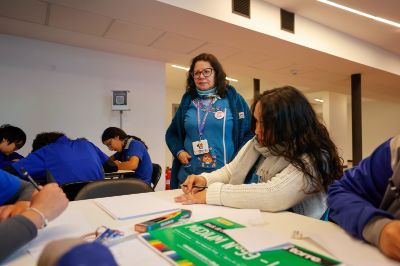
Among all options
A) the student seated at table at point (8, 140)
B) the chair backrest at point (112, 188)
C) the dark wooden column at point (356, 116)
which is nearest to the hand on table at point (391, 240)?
the chair backrest at point (112, 188)

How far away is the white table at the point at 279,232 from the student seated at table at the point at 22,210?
41mm

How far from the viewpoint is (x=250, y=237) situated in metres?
0.65

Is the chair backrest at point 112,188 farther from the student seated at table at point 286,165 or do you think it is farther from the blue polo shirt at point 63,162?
the blue polo shirt at point 63,162

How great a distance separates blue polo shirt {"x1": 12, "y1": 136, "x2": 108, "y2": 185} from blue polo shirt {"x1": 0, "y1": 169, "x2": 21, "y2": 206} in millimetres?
1046

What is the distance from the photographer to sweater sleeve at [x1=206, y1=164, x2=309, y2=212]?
36.1 inches

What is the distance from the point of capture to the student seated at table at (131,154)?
3.05 m

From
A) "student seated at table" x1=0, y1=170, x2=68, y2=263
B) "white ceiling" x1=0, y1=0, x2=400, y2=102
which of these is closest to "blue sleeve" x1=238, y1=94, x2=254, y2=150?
"student seated at table" x1=0, y1=170, x2=68, y2=263

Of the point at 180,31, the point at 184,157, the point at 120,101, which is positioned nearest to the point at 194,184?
the point at 184,157

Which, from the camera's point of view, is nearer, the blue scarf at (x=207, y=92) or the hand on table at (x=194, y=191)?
the hand on table at (x=194, y=191)

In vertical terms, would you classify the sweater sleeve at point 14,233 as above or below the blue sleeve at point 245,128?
below

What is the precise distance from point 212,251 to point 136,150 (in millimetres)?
2674

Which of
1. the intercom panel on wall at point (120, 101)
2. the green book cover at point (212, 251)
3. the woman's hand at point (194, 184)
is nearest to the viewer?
the green book cover at point (212, 251)

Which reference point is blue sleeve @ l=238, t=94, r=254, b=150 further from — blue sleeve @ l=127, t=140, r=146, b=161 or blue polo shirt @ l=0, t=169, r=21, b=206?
blue sleeve @ l=127, t=140, r=146, b=161

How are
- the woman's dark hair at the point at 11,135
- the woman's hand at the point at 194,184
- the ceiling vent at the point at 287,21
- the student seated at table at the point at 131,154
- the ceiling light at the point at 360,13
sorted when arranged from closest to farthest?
A: the woman's hand at the point at 194,184, the woman's dark hair at the point at 11,135, the student seated at table at the point at 131,154, the ceiling light at the point at 360,13, the ceiling vent at the point at 287,21
